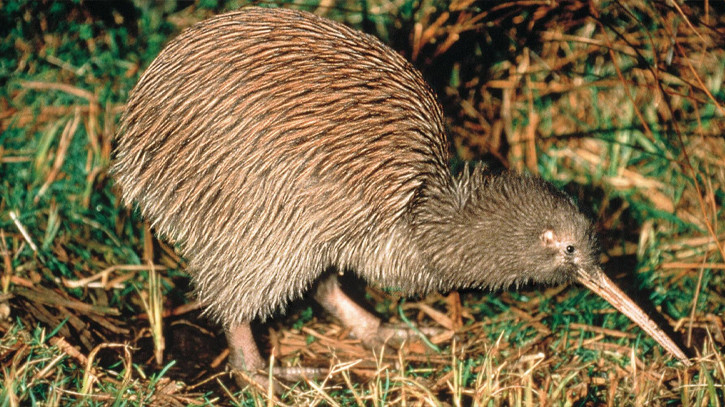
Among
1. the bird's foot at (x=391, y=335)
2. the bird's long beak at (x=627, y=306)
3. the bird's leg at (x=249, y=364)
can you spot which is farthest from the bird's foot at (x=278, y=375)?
the bird's long beak at (x=627, y=306)

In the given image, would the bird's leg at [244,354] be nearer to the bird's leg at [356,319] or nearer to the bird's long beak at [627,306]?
the bird's leg at [356,319]

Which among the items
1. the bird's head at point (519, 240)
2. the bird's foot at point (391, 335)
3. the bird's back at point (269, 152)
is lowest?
the bird's foot at point (391, 335)

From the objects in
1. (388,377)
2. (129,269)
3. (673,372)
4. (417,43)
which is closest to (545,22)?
(417,43)

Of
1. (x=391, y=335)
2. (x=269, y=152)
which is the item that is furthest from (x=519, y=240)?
(x=269, y=152)

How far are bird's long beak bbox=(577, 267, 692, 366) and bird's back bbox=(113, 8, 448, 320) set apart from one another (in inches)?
27.6

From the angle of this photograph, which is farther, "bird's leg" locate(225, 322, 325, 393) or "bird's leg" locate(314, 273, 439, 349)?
"bird's leg" locate(314, 273, 439, 349)

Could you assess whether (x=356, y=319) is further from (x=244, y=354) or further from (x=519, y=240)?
(x=519, y=240)

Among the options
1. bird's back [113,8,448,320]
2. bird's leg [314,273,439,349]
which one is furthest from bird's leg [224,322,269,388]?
bird's leg [314,273,439,349]

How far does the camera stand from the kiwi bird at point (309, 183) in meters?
2.39

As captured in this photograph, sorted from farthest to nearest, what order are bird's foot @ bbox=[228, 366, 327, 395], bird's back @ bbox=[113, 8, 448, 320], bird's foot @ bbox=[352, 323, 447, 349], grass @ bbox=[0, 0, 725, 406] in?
1. bird's foot @ bbox=[352, 323, 447, 349]
2. bird's foot @ bbox=[228, 366, 327, 395]
3. grass @ bbox=[0, 0, 725, 406]
4. bird's back @ bbox=[113, 8, 448, 320]

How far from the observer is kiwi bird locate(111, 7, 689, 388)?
2.39 m

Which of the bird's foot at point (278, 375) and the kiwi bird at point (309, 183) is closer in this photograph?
the kiwi bird at point (309, 183)

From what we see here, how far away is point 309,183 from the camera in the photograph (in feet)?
7.90

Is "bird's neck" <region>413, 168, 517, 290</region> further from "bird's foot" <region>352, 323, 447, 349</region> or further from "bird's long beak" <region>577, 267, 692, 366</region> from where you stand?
"bird's foot" <region>352, 323, 447, 349</region>
